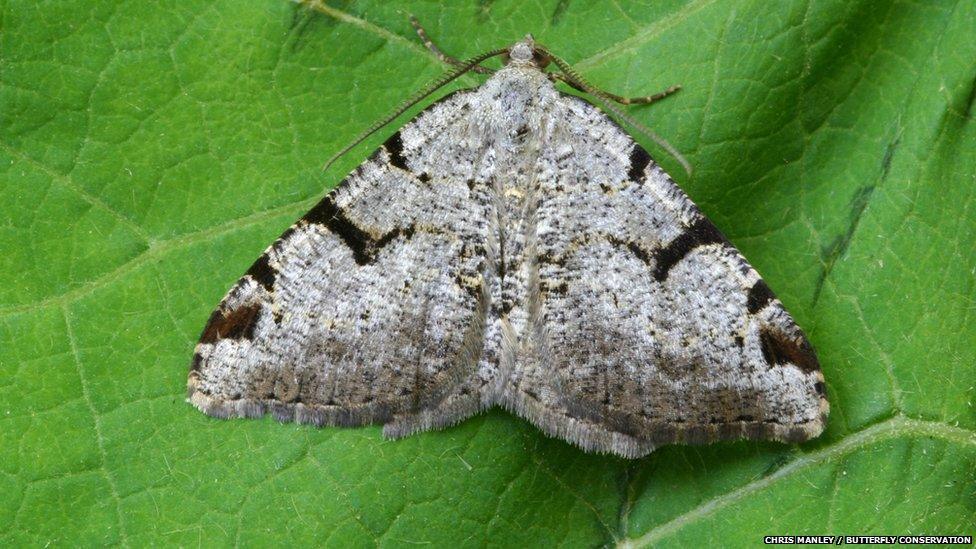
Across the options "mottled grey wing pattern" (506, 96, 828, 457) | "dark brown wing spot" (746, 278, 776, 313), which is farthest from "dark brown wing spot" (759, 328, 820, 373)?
"dark brown wing spot" (746, 278, 776, 313)

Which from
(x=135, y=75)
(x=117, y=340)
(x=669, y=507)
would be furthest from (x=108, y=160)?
(x=669, y=507)

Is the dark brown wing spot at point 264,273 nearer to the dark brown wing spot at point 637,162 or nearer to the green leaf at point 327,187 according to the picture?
the green leaf at point 327,187

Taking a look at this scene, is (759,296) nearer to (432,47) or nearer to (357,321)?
(357,321)

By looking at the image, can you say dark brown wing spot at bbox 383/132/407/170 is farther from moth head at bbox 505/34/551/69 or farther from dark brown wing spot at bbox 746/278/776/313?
dark brown wing spot at bbox 746/278/776/313

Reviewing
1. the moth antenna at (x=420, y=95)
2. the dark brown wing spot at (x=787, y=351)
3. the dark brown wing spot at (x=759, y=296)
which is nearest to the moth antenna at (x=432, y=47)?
the moth antenna at (x=420, y=95)

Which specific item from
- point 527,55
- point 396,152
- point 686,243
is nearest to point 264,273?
point 396,152
